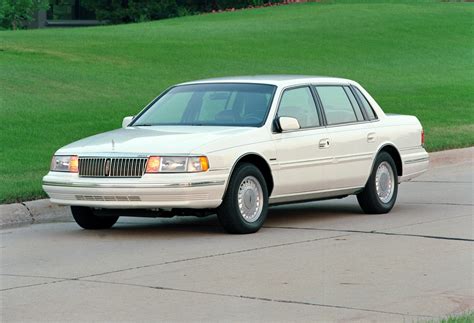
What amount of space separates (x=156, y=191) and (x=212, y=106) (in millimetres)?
1733

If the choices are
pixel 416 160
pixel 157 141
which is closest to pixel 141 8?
pixel 416 160

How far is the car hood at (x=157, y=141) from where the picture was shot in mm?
11086

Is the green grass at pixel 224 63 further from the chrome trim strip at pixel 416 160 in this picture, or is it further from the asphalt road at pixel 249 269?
the chrome trim strip at pixel 416 160

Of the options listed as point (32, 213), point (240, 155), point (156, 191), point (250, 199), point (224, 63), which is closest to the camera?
point (156, 191)

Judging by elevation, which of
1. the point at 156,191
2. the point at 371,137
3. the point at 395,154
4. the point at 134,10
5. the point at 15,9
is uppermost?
the point at 371,137

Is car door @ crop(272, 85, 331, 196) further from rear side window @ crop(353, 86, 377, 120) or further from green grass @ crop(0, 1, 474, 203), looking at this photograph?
green grass @ crop(0, 1, 474, 203)

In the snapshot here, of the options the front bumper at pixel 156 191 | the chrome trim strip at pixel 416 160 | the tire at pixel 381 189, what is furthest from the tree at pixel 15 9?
the front bumper at pixel 156 191

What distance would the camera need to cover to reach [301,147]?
39.7 feet

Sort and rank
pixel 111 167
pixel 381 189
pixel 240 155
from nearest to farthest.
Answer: pixel 111 167
pixel 240 155
pixel 381 189

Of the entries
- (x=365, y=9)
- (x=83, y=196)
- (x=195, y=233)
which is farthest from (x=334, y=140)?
(x=365, y=9)

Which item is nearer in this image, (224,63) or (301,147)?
(301,147)

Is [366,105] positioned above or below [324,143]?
above

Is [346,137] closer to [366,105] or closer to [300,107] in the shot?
[300,107]

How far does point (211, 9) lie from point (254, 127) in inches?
2032
